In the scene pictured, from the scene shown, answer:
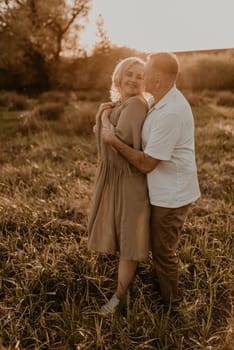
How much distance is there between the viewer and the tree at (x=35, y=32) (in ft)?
66.5

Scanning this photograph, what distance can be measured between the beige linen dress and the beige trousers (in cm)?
7

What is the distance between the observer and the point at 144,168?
2.60 metres

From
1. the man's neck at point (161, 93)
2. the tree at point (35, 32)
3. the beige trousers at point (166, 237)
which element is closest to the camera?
the man's neck at point (161, 93)

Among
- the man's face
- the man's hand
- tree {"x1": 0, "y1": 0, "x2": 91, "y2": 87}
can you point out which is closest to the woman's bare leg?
the man's hand

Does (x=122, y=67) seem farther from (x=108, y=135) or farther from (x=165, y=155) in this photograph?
(x=165, y=155)

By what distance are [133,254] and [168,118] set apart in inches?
35.7

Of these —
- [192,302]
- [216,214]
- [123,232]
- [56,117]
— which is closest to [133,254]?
[123,232]

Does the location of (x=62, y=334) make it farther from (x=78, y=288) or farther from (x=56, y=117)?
(x=56, y=117)

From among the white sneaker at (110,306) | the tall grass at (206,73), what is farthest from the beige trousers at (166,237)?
the tall grass at (206,73)

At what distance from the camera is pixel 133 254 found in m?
2.80

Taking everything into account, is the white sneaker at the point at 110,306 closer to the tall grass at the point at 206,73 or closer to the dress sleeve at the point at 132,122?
the dress sleeve at the point at 132,122

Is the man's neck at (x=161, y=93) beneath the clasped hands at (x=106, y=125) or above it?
above

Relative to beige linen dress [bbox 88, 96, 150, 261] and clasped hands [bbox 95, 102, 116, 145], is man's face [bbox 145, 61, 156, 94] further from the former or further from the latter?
clasped hands [bbox 95, 102, 116, 145]

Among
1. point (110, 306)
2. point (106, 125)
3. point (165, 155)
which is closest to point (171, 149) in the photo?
point (165, 155)
